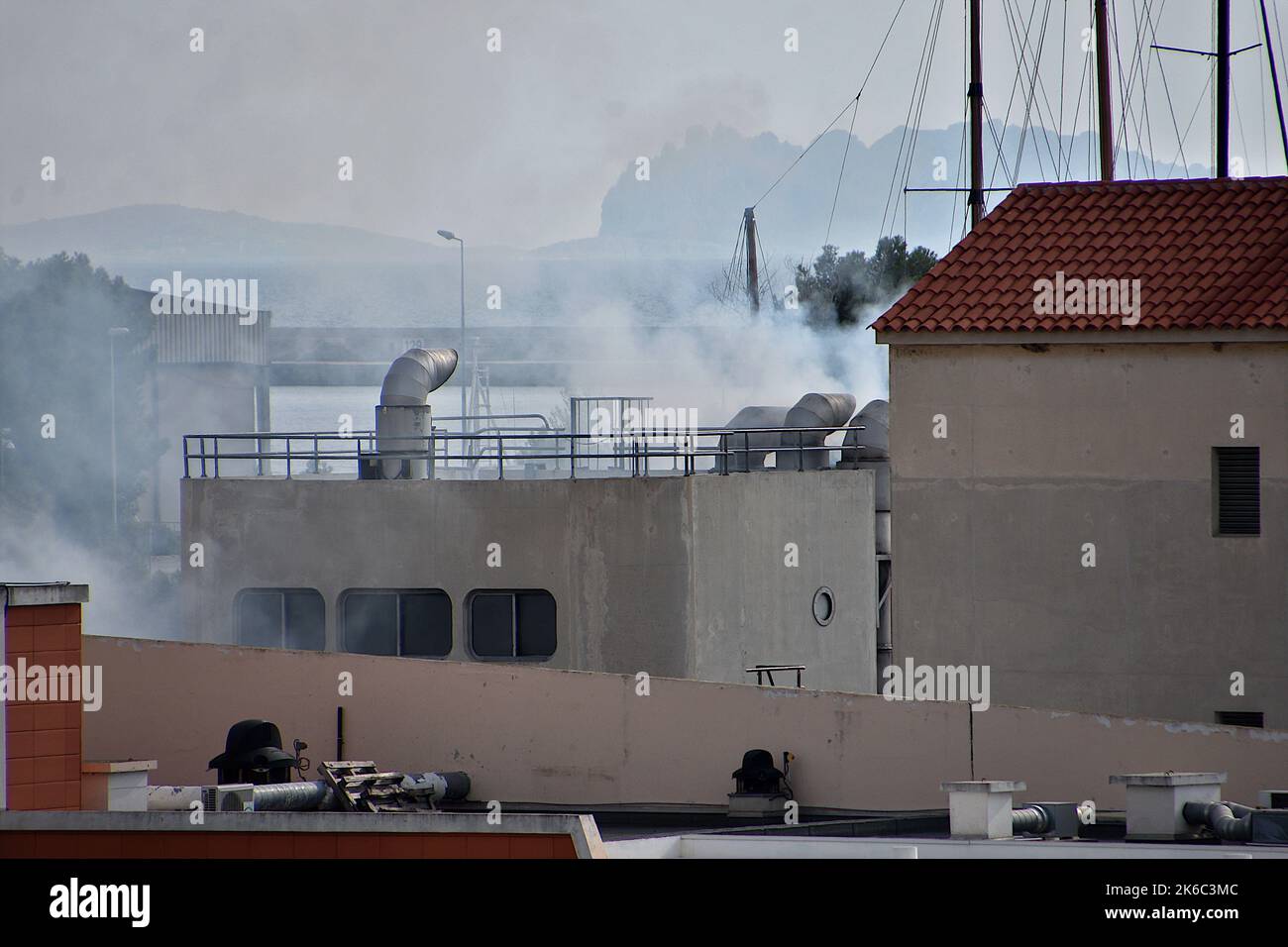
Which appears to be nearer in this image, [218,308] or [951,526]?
[951,526]

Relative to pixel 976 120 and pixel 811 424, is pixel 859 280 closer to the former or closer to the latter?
pixel 976 120

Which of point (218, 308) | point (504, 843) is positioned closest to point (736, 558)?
point (504, 843)

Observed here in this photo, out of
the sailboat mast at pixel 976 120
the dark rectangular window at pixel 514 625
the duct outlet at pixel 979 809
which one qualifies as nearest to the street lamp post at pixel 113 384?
the sailboat mast at pixel 976 120

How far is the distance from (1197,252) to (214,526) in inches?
580

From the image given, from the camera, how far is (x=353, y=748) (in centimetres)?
2056

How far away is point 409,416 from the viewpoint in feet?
101

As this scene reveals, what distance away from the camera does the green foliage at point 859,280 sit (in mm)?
64062

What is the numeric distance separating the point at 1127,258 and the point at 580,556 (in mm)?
8735

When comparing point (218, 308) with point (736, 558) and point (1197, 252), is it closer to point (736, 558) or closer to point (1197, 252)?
point (736, 558)

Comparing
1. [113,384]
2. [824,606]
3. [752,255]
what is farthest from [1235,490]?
[113,384]

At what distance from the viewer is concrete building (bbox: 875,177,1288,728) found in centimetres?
2125

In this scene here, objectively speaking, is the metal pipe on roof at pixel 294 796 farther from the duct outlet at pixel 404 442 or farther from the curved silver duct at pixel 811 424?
the curved silver duct at pixel 811 424

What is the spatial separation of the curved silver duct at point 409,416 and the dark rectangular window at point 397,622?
6.67 ft
